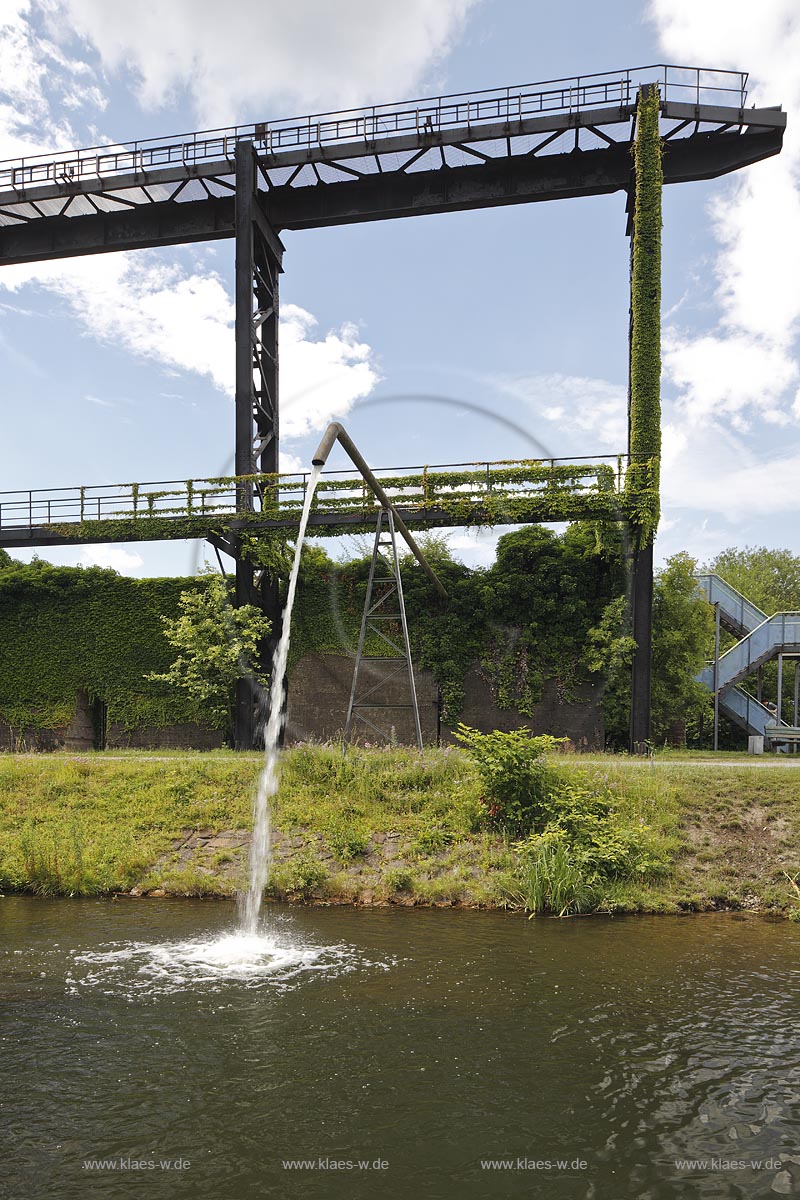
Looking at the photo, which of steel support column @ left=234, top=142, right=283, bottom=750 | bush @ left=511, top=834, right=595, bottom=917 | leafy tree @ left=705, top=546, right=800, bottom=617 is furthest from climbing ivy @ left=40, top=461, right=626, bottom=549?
leafy tree @ left=705, top=546, right=800, bottom=617

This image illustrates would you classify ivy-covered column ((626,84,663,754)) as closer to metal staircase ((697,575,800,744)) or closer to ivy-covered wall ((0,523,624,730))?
ivy-covered wall ((0,523,624,730))

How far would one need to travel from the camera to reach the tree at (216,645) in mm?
26328

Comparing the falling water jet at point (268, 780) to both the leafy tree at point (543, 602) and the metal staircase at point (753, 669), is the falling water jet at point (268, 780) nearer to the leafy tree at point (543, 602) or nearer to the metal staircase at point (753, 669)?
the leafy tree at point (543, 602)

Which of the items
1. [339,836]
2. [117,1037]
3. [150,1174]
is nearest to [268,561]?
[339,836]

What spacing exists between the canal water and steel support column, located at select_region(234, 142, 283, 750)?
55.6 ft

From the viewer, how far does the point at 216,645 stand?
26.8 meters

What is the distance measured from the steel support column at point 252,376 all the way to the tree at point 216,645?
1.74 ft

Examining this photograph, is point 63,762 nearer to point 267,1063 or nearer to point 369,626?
point 369,626

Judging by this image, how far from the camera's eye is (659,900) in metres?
12.5

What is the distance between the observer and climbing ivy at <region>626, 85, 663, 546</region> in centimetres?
2511

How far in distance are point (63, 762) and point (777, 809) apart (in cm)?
1545
